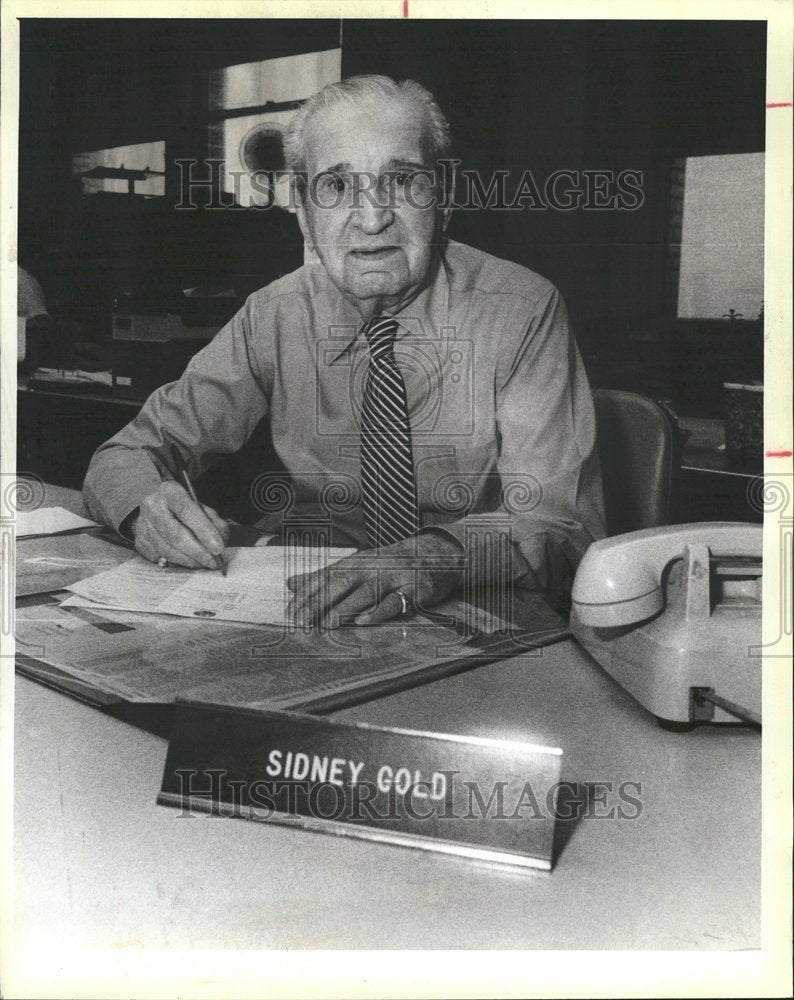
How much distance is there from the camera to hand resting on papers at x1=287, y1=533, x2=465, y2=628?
1.10 metres

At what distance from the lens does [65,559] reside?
46.0 inches

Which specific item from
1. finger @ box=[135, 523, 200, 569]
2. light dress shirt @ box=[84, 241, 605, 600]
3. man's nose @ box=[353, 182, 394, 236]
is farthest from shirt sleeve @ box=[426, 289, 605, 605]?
finger @ box=[135, 523, 200, 569]

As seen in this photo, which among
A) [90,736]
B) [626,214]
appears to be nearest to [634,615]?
[626,214]

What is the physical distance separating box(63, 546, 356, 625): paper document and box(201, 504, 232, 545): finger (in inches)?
0.8

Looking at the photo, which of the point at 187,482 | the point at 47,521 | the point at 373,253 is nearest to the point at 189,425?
the point at 187,482

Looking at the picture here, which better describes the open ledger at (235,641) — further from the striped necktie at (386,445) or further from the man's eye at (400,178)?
the man's eye at (400,178)

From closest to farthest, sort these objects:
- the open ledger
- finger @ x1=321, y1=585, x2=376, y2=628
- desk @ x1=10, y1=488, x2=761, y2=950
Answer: desk @ x1=10, y1=488, x2=761, y2=950 < the open ledger < finger @ x1=321, y1=585, x2=376, y2=628

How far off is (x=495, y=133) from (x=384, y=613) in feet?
1.88

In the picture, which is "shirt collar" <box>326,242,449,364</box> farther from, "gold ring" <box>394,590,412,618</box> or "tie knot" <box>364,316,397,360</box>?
"gold ring" <box>394,590,412,618</box>

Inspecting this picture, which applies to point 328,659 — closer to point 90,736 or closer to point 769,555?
point 90,736

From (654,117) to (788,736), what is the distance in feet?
2.41

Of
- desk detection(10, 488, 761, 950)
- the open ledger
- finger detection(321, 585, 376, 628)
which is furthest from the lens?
finger detection(321, 585, 376, 628)

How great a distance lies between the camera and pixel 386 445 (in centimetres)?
116

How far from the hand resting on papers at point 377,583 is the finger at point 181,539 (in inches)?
4.7
